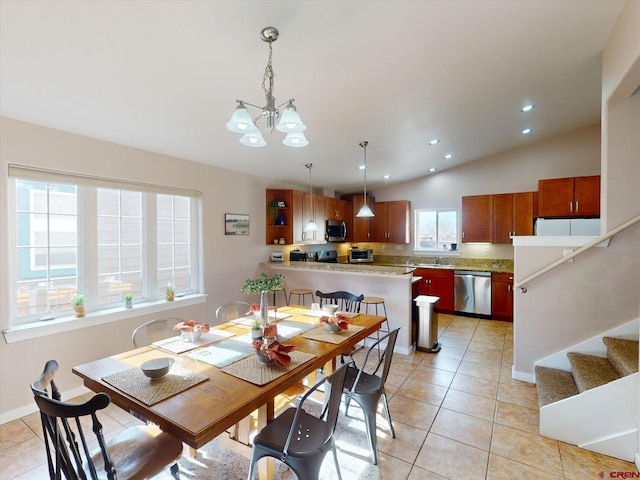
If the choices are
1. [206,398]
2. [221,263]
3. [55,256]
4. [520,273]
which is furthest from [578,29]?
[55,256]

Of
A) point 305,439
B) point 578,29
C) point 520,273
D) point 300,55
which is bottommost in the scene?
point 305,439

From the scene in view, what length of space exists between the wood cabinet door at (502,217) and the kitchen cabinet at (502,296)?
0.69 m

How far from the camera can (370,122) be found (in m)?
3.36

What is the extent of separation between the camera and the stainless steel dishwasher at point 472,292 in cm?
532

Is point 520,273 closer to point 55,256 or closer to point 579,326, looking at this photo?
point 579,326

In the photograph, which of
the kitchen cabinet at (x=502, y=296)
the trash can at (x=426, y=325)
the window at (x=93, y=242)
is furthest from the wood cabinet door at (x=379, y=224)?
the window at (x=93, y=242)

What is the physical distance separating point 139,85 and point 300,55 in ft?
4.04

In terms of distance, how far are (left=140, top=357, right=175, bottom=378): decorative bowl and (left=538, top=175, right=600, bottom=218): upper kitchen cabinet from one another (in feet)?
18.4

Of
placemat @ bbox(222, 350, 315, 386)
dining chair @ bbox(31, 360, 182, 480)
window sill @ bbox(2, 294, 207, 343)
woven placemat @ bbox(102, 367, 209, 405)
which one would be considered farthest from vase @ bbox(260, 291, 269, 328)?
window sill @ bbox(2, 294, 207, 343)

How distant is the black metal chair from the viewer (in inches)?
131

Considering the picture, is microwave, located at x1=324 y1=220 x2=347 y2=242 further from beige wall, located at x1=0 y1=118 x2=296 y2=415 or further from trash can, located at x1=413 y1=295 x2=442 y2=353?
trash can, located at x1=413 y1=295 x2=442 y2=353

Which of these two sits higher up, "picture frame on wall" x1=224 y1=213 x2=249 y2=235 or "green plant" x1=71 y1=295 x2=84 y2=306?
"picture frame on wall" x1=224 y1=213 x2=249 y2=235

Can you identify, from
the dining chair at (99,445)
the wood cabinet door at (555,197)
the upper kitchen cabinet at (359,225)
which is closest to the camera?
the dining chair at (99,445)

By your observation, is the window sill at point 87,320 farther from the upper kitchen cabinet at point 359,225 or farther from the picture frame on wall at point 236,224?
the upper kitchen cabinet at point 359,225
